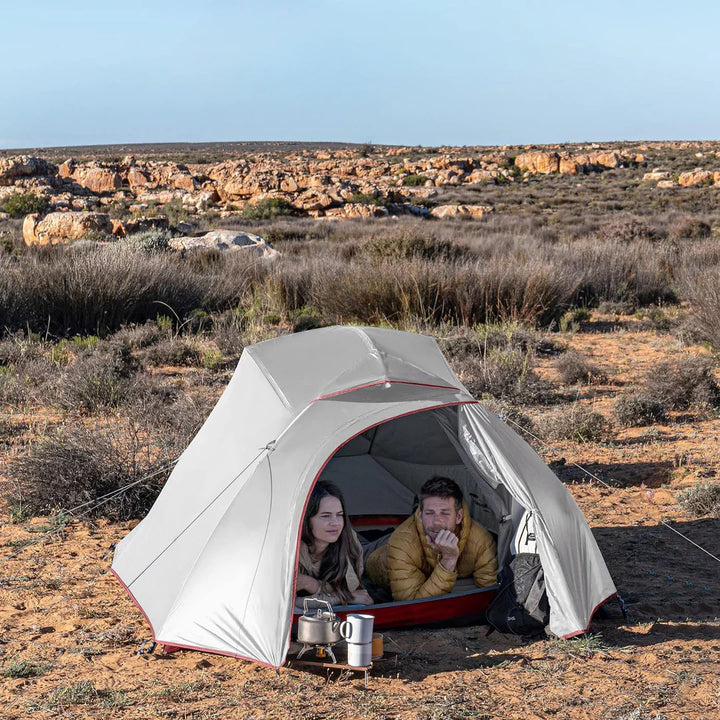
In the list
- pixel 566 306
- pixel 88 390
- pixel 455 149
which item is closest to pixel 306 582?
pixel 88 390

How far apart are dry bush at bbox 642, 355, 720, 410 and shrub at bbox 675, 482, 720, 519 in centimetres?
230

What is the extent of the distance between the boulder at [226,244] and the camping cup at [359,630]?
1342cm

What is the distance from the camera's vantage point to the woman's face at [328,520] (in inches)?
169

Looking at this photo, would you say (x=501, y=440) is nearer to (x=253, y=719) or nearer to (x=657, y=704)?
(x=657, y=704)

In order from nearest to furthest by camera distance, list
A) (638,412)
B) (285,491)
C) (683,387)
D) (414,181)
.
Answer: (285,491) < (638,412) < (683,387) < (414,181)

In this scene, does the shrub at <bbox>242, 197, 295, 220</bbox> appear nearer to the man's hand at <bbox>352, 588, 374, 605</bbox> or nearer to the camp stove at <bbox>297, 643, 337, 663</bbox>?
the man's hand at <bbox>352, 588, 374, 605</bbox>

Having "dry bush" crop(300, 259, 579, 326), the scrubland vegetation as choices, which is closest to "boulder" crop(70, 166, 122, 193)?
the scrubland vegetation

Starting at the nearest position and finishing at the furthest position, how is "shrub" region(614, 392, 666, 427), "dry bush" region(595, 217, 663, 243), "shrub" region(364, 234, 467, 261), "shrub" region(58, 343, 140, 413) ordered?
1. "shrub" region(614, 392, 666, 427)
2. "shrub" region(58, 343, 140, 413)
3. "shrub" region(364, 234, 467, 261)
4. "dry bush" region(595, 217, 663, 243)

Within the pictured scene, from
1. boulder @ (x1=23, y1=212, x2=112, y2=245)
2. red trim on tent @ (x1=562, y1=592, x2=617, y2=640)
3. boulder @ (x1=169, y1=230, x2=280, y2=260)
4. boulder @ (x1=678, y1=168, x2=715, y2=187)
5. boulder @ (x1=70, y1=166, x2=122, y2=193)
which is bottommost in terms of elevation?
red trim on tent @ (x1=562, y1=592, x2=617, y2=640)

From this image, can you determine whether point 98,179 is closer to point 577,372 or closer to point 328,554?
point 577,372

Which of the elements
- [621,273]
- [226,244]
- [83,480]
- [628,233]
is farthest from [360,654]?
[628,233]

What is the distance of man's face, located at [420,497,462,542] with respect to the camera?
450cm

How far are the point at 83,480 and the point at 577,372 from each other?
222 inches

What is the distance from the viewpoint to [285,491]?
414 centimetres
